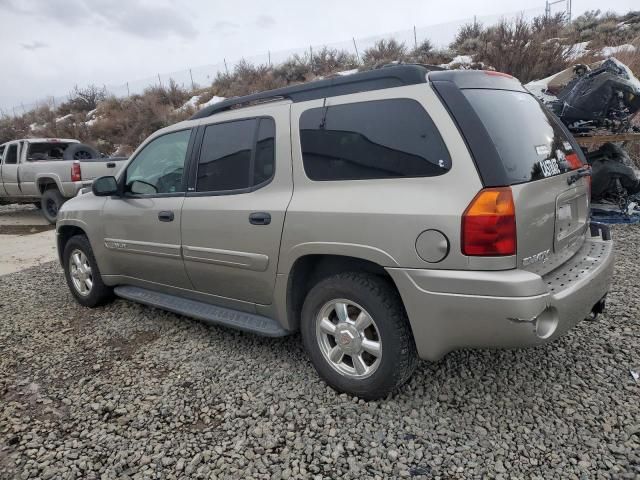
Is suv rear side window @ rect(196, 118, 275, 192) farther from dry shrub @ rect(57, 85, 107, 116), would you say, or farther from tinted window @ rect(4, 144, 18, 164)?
dry shrub @ rect(57, 85, 107, 116)

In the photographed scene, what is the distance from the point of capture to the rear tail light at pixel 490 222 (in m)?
2.08

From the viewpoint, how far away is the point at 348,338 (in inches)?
101

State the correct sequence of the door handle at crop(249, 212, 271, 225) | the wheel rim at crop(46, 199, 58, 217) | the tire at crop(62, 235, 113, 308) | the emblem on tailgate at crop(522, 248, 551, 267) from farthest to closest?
the wheel rim at crop(46, 199, 58, 217), the tire at crop(62, 235, 113, 308), the door handle at crop(249, 212, 271, 225), the emblem on tailgate at crop(522, 248, 551, 267)

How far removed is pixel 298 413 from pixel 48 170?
377 inches

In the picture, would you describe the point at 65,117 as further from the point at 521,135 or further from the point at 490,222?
the point at 490,222

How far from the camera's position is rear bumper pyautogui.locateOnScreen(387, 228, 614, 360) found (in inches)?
A: 81.5

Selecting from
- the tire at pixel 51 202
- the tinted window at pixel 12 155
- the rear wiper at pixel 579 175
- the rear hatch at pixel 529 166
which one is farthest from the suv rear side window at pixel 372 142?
the tinted window at pixel 12 155

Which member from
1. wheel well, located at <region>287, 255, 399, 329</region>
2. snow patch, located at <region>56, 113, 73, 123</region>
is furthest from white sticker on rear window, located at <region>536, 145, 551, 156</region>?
snow patch, located at <region>56, 113, 73, 123</region>

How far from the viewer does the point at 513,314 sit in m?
2.06

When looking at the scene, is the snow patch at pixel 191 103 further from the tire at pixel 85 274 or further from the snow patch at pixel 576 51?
the tire at pixel 85 274

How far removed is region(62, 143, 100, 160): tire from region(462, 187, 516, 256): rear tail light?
10345 mm

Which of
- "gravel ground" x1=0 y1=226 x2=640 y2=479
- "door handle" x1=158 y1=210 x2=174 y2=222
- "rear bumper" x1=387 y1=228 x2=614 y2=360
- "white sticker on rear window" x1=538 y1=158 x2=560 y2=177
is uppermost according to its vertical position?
"white sticker on rear window" x1=538 y1=158 x2=560 y2=177

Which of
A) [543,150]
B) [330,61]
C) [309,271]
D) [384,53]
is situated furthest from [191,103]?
[543,150]

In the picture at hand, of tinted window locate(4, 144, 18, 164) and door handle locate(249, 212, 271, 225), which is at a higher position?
tinted window locate(4, 144, 18, 164)
